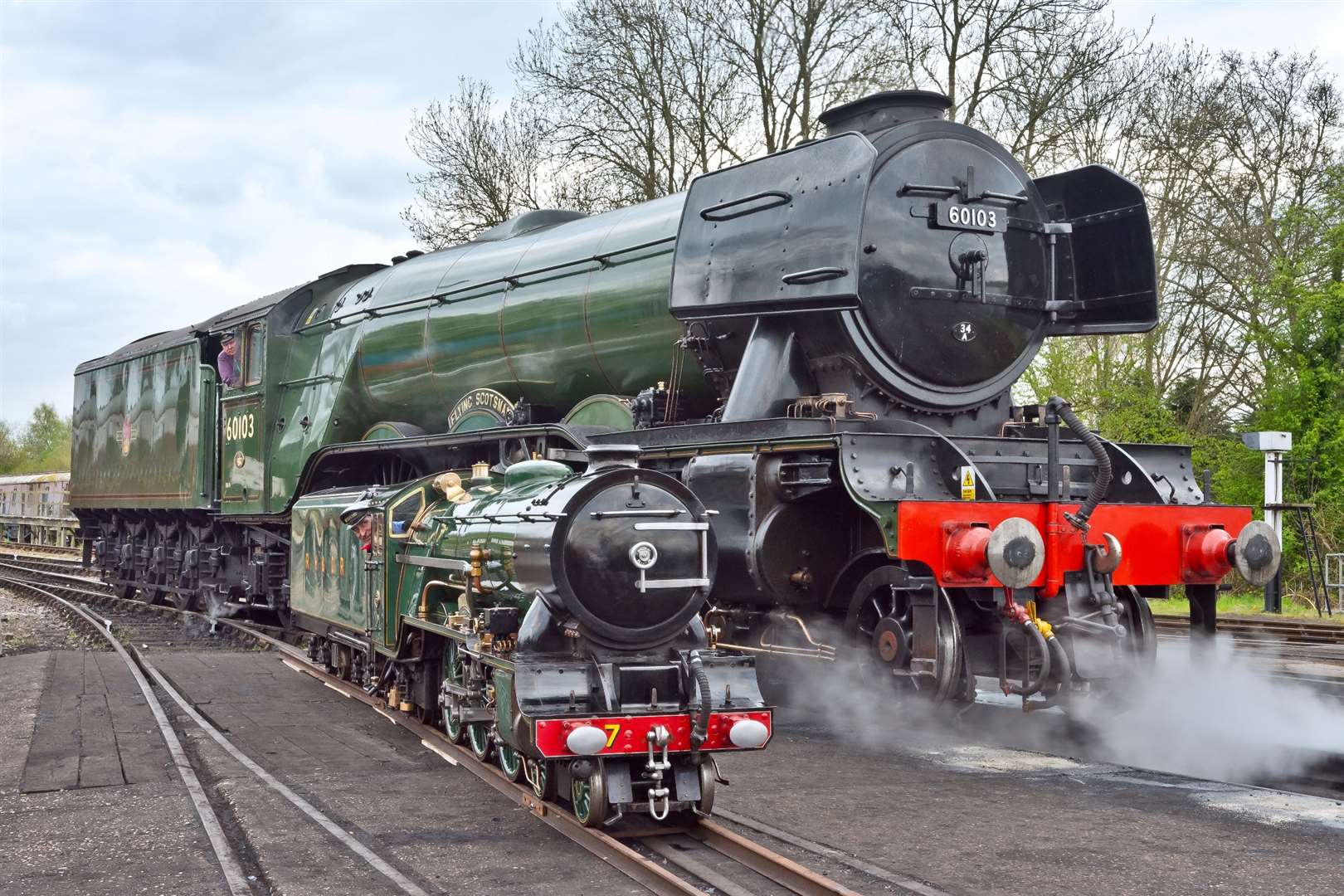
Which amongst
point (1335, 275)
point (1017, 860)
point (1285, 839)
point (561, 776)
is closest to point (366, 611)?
point (561, 776)

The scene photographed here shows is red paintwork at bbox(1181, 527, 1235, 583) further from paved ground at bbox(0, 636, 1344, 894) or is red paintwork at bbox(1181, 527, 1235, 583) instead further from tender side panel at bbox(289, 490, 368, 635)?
tender side panel at bbox(289, 490, 368, 635)

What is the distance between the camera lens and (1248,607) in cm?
1622

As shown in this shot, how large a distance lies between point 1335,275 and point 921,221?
53.0 ft

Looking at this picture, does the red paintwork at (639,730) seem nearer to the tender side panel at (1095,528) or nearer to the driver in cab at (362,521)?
the tender side panel at (1095,528)

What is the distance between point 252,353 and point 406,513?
252 inches

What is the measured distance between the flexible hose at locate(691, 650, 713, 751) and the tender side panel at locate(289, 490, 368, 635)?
3.46 metres

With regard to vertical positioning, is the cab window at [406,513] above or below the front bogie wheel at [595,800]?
above

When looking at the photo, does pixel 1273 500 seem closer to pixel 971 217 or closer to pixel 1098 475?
pixel 971 217

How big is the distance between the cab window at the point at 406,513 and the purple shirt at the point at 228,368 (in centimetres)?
682

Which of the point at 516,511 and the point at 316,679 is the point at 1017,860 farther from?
the point at 316,679

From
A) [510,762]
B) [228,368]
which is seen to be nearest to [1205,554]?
[510,762]

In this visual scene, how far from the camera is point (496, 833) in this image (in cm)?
528

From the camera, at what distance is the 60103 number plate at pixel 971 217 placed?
710 cm

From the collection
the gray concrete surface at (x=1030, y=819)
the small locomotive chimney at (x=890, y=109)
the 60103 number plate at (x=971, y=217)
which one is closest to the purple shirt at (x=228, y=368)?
the small locomotive chimney at (x=890, y=109)
